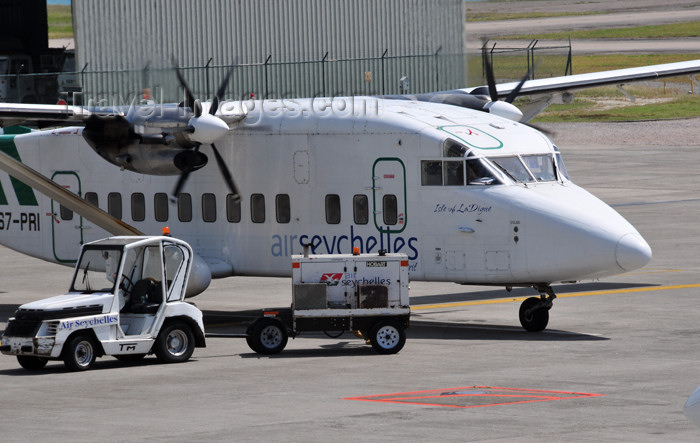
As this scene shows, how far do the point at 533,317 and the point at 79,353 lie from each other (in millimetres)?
7655

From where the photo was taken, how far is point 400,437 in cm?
1280

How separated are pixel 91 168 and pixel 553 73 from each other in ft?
159

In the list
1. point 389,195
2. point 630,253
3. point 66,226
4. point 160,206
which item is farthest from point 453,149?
point 66,226

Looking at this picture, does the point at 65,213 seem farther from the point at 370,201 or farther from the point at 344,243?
the point at 370,201

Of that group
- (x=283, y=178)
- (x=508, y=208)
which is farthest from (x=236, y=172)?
(x=508, y=208)

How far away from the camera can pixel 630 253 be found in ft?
63.1

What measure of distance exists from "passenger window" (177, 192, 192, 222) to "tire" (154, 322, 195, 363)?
5.33 meters

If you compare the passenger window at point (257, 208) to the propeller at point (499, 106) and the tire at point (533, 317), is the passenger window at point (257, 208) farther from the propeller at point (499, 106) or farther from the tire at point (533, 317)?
the tire at point (533, 317)

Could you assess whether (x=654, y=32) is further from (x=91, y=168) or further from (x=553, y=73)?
(x=91, y=168)

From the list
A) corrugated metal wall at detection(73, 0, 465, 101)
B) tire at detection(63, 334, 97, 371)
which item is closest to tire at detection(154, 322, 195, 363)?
tire at detection(63, 334, 97, 371)

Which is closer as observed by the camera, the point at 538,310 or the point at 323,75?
the point at 538,310

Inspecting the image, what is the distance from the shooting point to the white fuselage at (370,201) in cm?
1980

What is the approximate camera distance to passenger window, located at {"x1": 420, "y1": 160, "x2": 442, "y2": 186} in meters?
20.7

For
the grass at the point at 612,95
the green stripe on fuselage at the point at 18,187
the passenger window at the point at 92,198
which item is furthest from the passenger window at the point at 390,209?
the grass at the point at 612,95
